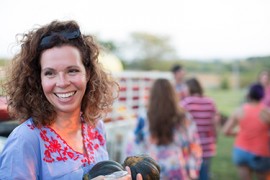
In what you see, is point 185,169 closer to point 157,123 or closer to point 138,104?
point 157,123

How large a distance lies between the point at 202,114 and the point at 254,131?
2.37 feet

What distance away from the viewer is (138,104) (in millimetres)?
7695

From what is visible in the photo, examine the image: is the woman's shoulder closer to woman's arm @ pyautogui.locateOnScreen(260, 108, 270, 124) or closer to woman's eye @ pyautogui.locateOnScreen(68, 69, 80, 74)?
woman's eye @ pyautogui.locateOnScreen(68, 69, 80, 74)

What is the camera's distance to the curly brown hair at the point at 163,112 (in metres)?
3.90

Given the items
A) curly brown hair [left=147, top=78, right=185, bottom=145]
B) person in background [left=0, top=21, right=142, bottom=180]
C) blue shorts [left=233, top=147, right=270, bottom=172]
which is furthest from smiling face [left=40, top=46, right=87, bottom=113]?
blue shorts [left=233, top=147, right=270, bottom=172]

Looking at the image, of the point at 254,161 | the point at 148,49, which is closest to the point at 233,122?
the point at 254,161

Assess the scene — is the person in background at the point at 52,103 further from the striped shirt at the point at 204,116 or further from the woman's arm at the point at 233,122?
the woman's arm at the point at 233,122

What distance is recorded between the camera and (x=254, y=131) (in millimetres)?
5273

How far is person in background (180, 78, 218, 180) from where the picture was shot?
5250 millimetres

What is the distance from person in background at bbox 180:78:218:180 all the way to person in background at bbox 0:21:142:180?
11.0 feet

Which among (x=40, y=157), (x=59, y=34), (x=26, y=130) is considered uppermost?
(x=59, y=34)

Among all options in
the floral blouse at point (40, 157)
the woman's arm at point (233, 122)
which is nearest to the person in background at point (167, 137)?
the woman's arm at point (233, 122)

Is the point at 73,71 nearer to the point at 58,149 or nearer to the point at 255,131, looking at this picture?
the point at 58,149

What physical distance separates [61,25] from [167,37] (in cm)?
2462
